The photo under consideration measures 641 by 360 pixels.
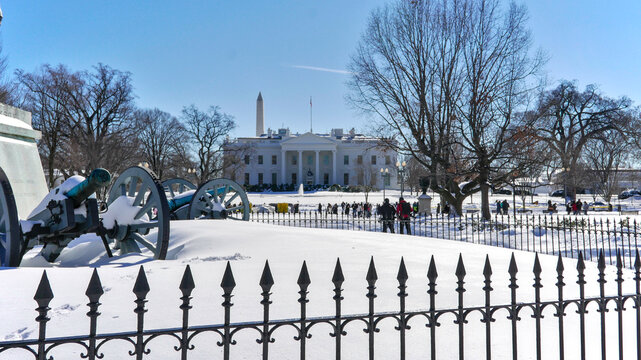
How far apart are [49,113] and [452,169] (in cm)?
2877

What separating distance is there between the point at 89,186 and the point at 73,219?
2.14 ft

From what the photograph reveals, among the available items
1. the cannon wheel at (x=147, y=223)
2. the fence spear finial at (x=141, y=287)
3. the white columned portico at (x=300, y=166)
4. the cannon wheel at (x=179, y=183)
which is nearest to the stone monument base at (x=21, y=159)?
the cannon wheel at (x=179, y=183)

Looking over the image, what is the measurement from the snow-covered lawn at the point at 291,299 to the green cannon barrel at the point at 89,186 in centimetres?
107

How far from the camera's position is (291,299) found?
393cm

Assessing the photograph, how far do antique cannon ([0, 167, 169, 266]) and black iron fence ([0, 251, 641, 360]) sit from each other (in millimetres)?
3405

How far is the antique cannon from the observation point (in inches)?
229

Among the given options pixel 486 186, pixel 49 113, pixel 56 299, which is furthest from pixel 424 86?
pixel 49 113

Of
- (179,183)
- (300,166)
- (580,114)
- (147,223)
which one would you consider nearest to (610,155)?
(580,114)

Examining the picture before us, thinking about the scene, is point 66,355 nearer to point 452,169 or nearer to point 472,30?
point 452,169

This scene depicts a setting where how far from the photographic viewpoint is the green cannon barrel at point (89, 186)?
18.6ft

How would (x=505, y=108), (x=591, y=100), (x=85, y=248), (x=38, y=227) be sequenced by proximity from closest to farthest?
(x=38, y=227), (x=85, y=248), (x=505, y=108), (x=591, y=100)

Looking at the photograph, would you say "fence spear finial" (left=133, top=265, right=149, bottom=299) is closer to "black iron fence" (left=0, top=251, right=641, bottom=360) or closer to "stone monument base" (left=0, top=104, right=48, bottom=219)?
"black iron fence" (left=0, top=251, right=641, bottom=360)

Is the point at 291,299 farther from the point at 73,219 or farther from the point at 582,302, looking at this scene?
the point at 73,219

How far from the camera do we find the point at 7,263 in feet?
19.1
